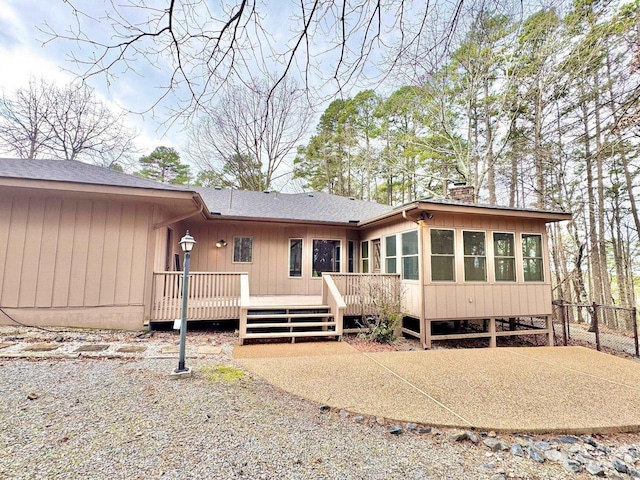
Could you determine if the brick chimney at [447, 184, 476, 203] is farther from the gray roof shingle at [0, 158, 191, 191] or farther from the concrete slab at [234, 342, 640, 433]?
the gray roof shingle at [0, 158, 191, 191]

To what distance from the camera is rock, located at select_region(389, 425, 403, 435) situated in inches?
98.4

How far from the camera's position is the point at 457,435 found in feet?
8.10

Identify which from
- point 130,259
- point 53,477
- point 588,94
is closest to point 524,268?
point 588,94

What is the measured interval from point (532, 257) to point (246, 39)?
7481 mm

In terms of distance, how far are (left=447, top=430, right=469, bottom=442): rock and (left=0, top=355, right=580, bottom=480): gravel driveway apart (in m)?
0.06

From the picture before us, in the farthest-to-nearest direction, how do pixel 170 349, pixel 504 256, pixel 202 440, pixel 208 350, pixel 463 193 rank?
pixel 463 193 < pixel 504 256 < pixel 208 350 < pixel 170 349 < pixel 202 440

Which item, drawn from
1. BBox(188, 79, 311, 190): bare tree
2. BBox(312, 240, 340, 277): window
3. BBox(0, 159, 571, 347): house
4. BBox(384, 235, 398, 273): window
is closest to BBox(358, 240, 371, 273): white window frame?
BBox(0, 159, 571, 347): house

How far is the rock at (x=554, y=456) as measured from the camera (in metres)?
2.21

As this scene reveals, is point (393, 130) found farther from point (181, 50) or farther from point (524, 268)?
point (181, 50)

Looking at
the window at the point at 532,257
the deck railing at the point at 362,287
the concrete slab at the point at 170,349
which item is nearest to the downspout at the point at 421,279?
the deck railing at the point at 362,287

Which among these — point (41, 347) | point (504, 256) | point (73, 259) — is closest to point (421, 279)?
point (504, 256)

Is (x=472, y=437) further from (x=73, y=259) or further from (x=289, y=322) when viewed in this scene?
(x=73, y=259)

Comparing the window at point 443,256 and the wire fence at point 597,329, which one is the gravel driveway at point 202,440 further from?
the wire fence at point 597,329

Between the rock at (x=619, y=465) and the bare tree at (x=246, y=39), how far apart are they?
138 inches
